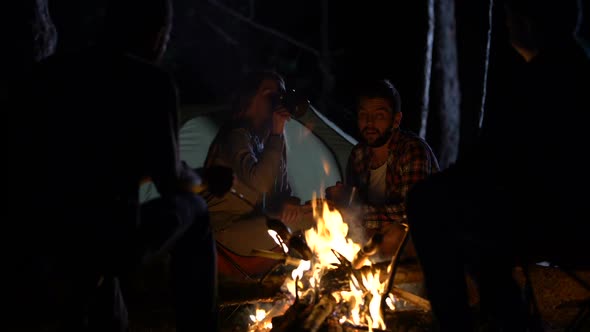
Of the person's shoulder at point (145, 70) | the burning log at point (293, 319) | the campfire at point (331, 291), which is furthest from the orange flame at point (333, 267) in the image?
the person's shoulder at point (145, 70)

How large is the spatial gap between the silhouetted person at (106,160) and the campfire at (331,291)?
1138 millimetres

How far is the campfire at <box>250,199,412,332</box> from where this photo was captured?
3.13 m

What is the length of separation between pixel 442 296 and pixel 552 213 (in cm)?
64

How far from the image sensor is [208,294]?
2637 mm

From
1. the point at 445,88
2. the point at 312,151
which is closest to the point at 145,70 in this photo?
the point at 312,151

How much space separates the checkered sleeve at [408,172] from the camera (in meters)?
4.16

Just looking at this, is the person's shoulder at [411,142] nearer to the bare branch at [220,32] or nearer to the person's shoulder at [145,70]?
the person's shoulder at [145,70]

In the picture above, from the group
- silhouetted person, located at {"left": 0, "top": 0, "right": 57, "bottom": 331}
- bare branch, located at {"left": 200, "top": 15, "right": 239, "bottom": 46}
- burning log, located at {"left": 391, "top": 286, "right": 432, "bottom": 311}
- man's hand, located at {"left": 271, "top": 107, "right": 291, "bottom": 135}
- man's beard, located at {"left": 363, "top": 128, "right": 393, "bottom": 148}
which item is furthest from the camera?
bare branch, located at {"left": 200, "top": 15, "right": 239, "bottom": 46}

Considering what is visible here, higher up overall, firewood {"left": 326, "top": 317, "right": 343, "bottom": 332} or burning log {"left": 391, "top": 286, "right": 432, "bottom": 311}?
burning log {"left": 391, "top": 286, "right": 432, "bottom": 311}

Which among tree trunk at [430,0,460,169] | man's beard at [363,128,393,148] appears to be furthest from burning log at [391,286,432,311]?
tree trunk at [430,0,460,169]

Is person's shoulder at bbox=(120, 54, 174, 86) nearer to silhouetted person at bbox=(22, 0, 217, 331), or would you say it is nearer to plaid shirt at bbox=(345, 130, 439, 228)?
silhouetted person at bbox=(22, 0, 217, 331)

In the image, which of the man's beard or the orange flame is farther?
the man's beard

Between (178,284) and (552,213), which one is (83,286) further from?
(552,213)

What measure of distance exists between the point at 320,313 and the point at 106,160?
5.46ft
